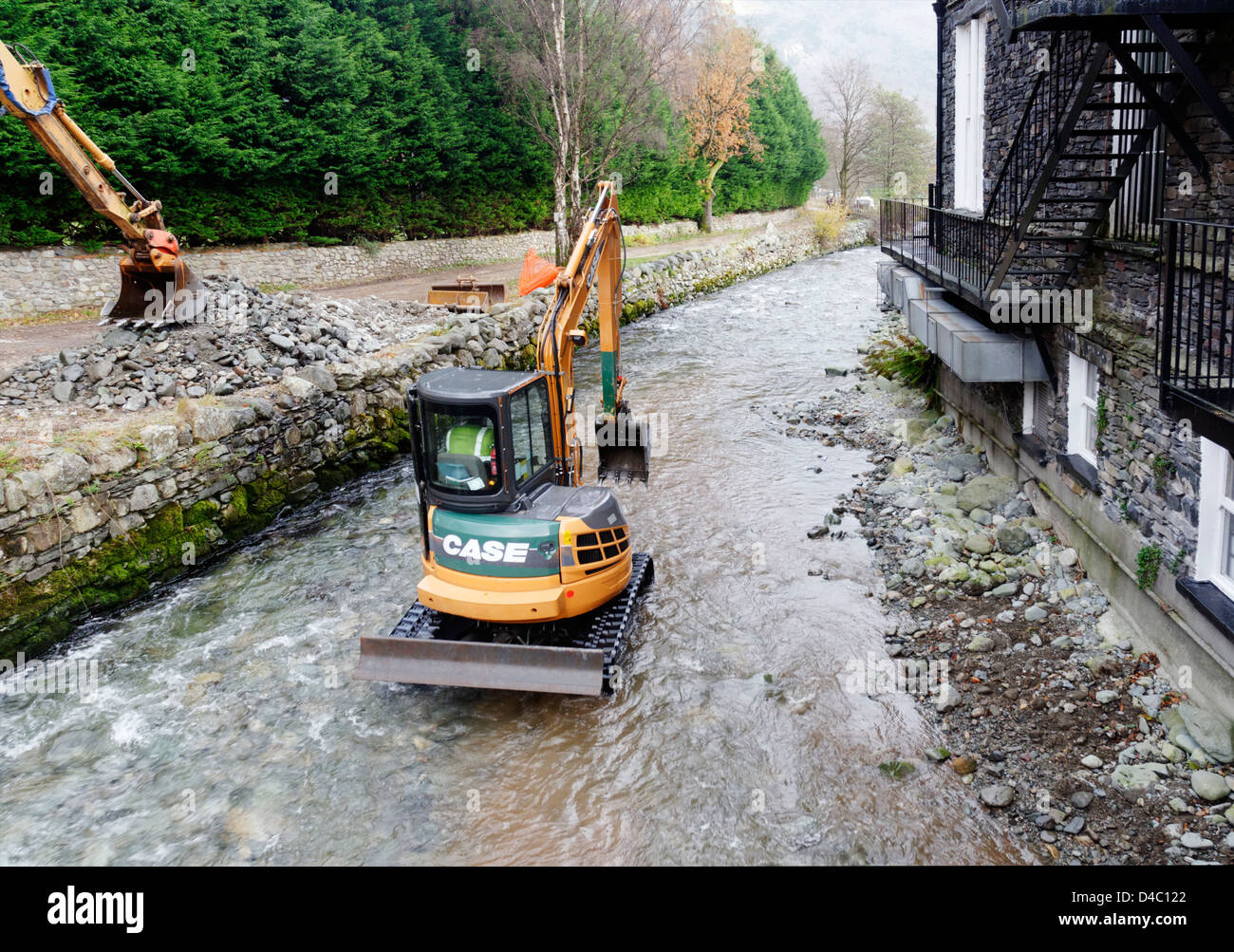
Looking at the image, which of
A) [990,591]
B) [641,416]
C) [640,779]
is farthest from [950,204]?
[640,779]

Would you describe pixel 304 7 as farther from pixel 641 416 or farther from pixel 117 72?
pixel 641 416

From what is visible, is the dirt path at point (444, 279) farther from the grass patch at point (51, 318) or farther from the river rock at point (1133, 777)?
the river rock at point (1133, 777)

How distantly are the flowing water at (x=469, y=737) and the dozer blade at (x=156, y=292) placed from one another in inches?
211

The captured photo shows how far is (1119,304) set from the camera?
839 centimetres

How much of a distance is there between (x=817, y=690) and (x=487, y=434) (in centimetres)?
383

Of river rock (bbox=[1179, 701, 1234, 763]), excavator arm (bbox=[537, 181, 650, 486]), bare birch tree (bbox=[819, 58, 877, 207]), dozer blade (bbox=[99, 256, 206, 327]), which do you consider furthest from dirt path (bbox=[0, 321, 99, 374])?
bare birch tree (bbox=[819, 58, 877, 207])

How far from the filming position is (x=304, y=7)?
25.8 m

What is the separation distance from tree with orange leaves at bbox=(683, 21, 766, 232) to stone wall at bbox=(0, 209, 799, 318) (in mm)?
4869

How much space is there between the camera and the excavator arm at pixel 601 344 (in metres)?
9.98

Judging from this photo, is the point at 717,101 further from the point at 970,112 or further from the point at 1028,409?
the point at 1028,409

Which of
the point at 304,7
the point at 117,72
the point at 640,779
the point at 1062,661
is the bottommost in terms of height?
the point at 640,779

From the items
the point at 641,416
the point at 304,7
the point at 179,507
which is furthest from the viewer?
the point at 304,7

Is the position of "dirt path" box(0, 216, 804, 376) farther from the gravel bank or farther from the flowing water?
the gravel bank

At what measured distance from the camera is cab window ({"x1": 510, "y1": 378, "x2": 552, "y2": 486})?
8.60m
